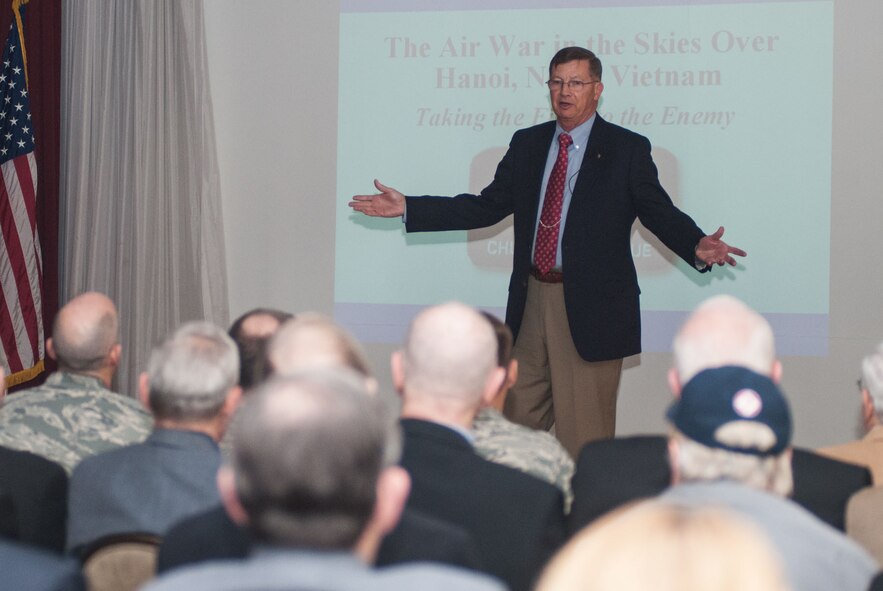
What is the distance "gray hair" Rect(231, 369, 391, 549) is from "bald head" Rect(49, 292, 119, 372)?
1.80 metres

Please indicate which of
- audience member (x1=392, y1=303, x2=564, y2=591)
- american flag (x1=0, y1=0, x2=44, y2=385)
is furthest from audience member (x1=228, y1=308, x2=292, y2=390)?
american flag (x1=0, y1=0, x2=44, y2=385)

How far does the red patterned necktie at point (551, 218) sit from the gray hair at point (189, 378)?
2401 millimetres

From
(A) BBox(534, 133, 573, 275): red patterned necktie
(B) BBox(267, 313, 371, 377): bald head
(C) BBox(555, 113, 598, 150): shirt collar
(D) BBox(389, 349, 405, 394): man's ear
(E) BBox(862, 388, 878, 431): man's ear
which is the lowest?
Result: (E) BBox(862, 388, 878, 431): man's ear

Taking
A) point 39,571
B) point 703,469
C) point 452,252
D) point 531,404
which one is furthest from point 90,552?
point 452,252

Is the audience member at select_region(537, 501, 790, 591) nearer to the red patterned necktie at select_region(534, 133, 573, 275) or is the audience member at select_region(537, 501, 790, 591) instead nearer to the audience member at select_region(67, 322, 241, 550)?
the audience member at select_region(67, 322, 241, 550)

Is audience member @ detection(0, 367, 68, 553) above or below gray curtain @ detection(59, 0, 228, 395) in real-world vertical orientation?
below

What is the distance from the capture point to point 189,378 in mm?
2193

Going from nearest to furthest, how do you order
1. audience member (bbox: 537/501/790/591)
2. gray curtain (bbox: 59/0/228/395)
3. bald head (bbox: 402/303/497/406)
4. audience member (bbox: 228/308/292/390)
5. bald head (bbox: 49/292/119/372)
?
audience member (bbox: 537/501/790/591), bald head (bbox: 402/303/497/406), bald head (bbox: 49/292/119/372), audience member (bbox: 228/308/292/390), gray curtain (bbox: 59/0/228/395)

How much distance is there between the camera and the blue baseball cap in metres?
1.62

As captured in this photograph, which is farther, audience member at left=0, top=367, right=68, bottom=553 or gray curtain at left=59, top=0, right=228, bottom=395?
gray curtain at left=59, top=0, right=228, bottom=395

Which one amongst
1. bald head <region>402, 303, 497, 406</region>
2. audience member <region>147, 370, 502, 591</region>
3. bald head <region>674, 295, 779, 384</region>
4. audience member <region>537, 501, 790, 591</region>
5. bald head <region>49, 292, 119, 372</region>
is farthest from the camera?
bald head <region>49, 292, 119, 372</region>

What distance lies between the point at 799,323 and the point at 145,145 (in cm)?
321

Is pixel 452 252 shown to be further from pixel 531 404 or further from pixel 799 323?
pixel 799 323

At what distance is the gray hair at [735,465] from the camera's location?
5.27 ft
